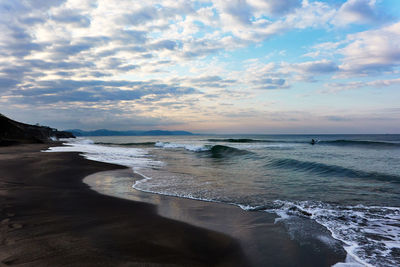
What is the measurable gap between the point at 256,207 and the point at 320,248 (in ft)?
7.16

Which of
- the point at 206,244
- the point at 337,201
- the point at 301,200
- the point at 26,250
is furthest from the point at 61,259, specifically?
the point at 337,201

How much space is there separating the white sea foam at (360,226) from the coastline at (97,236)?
1.94 m

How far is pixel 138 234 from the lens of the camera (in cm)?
390

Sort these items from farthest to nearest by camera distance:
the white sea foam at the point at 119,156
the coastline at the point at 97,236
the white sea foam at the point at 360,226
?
the white sea foam at the point at 119,156 < the white sea foam at the point at 360,226 < the coastline at the point at 97,236

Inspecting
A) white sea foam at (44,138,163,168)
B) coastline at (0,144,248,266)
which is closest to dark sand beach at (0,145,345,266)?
coastline at (0,144,248,266)

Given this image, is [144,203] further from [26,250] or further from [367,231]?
[367,231]

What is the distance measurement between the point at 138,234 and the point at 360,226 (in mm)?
4423

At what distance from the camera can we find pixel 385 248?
3.75 meters

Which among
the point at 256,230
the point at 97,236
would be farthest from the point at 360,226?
the point at 97,236

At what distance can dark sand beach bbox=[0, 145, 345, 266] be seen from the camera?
120 inches

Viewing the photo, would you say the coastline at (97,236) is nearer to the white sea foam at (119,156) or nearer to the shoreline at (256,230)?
the shoreline at (256,230)

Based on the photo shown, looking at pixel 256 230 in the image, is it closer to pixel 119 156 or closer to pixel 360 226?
pixel 360 226

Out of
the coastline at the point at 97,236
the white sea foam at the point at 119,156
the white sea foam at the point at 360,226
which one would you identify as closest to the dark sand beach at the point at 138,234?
the coastline at the point at 97,236

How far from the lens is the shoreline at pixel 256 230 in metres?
3.30
